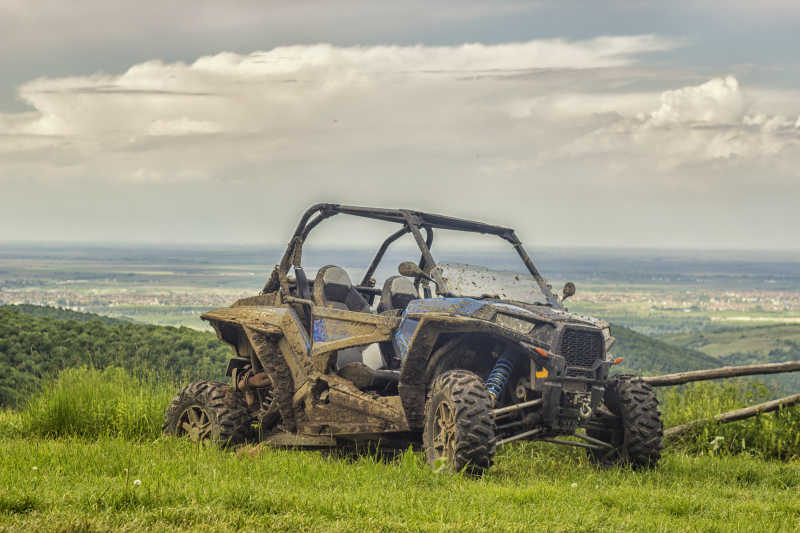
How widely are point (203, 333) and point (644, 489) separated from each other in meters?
18.5

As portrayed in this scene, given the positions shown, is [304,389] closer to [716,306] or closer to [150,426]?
[150,426]

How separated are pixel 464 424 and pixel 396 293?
130 inches

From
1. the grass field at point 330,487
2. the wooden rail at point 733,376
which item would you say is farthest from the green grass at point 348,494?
the wooden rail at point 733,376

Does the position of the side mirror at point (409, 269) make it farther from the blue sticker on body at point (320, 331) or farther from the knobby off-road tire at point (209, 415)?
the knobby off-road tire at point (209, 415)

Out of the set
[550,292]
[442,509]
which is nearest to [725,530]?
[442,509]

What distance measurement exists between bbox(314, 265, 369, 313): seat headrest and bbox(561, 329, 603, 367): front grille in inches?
121

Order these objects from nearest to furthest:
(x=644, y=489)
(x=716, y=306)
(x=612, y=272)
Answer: (x=644, y=489), (x=716, y=306), (x=612, y=272)

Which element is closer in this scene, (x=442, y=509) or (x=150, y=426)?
(x=442, y=509)

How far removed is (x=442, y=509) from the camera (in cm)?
702

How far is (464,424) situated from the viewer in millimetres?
8484

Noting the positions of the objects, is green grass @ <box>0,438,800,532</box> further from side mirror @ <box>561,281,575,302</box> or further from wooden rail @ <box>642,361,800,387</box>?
wooden rail @ <box>642,361,800,387</box>

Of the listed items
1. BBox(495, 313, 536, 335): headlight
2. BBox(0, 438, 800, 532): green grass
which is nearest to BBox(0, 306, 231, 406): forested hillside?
BBox(0, 438, 800, 532): green grass

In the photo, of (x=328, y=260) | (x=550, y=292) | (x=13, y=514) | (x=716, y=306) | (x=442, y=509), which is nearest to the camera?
(x=13, y=514)

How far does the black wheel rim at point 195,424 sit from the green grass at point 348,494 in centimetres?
91
